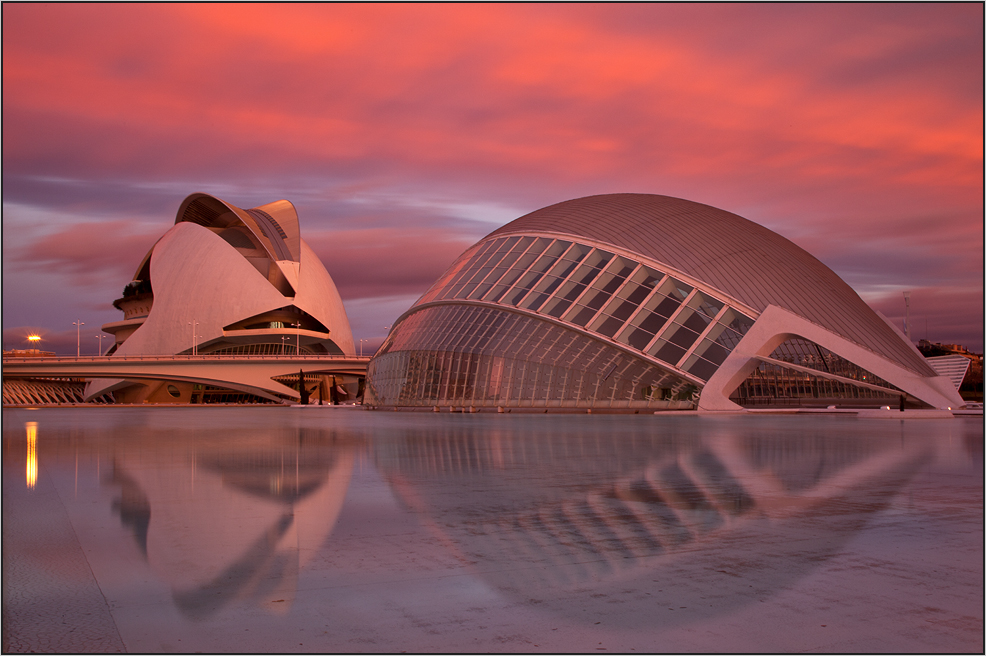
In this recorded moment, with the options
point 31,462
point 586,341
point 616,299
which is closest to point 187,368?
point 586,341

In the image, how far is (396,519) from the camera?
23.7 feet

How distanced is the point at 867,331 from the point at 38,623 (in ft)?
115

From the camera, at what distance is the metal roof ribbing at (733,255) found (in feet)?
112

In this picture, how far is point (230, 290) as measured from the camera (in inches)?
3346

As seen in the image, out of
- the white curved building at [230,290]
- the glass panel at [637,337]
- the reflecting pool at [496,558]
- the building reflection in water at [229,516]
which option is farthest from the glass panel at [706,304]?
the white curved building at [230,290]

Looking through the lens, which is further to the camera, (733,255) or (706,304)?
(733,255)

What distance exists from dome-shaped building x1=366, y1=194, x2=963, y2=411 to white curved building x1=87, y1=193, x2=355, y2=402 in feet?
164

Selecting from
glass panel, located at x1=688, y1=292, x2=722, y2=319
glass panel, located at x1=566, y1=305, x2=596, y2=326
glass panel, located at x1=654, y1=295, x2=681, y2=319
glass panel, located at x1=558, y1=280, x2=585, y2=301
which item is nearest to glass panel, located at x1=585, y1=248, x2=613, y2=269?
glass panel, located at x1=558, y1=280, x2=585, y2=301

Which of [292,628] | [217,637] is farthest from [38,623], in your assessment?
[292,628]

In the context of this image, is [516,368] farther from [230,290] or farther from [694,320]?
[230,290]

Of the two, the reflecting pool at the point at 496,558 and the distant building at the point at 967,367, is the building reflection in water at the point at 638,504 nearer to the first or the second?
the reflecting pool at the point at 496,558

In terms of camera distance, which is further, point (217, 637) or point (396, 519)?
point (396, 519)

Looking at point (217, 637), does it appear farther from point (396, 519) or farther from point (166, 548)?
point (396, 519)

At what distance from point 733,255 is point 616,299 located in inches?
246
